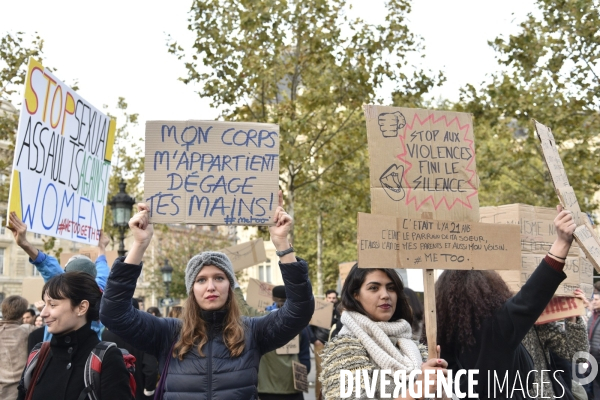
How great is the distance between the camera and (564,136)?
16594 mm

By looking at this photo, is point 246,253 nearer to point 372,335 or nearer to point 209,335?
point 209,335

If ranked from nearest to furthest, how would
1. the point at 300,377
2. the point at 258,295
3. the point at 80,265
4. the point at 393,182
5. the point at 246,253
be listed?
the point at 393,182 → the point at 80,265 → the point at 300,377 → the point at 246,253 → the point at 258,295

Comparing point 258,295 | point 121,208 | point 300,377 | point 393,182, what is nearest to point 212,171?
point 393,182

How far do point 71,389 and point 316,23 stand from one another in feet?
49.7

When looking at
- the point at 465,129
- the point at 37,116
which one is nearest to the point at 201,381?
the point at 465,129

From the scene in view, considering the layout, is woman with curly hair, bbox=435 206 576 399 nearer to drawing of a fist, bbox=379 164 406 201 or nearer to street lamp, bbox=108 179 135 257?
drawing of a fist, bbox=379 164 406 201

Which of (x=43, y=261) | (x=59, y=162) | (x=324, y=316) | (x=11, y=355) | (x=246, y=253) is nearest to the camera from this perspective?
(x=43, y=261)

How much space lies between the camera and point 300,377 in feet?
26.3

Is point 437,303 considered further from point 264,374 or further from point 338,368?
point 264,374

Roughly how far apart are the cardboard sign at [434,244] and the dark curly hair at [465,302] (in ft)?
0.57

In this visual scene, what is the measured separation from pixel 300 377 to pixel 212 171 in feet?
14.0

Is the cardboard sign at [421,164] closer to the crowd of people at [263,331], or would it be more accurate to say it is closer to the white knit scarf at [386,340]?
the crowd of people at [263,331]

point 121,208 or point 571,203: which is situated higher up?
point 121,208

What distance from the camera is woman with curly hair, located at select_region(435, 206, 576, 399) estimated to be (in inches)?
151
